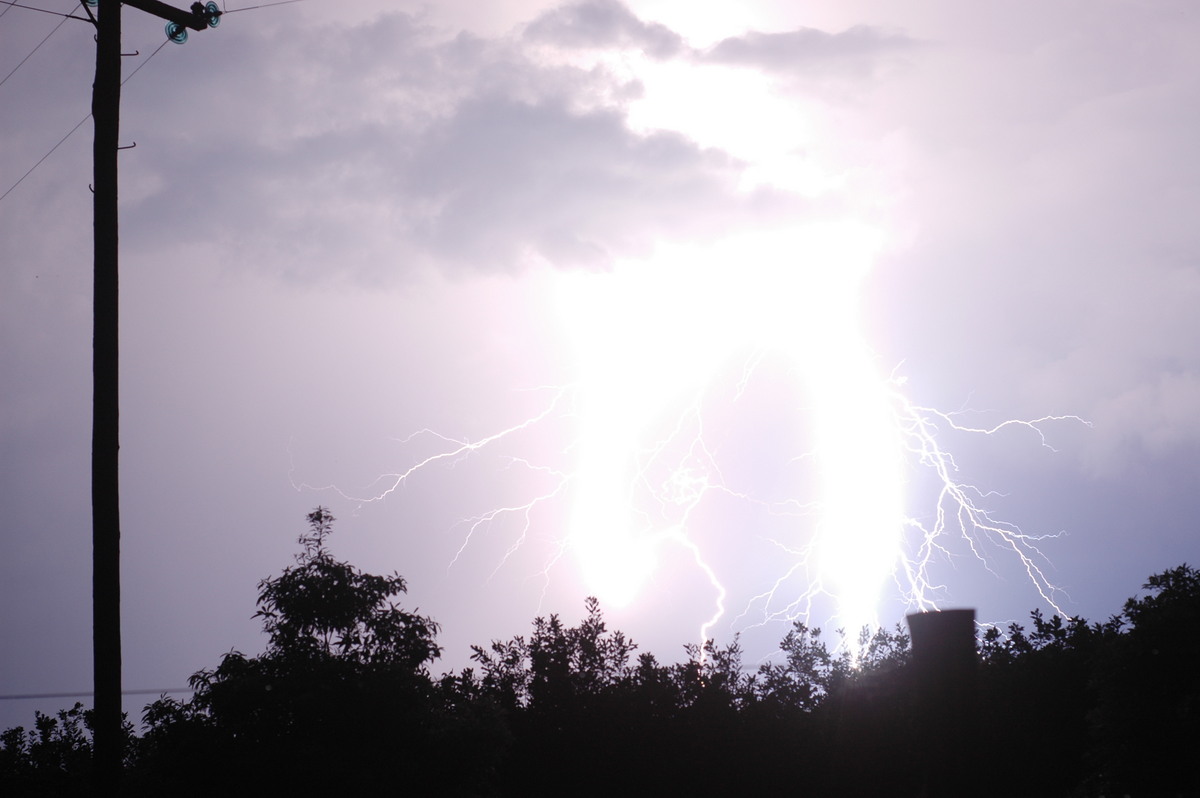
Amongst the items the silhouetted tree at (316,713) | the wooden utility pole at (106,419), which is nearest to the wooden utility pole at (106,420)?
the wooden utility pole at (106,419)

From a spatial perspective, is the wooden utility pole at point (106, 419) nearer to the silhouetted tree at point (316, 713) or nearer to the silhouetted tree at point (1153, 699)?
the silhouetted tree at point (316, 713)

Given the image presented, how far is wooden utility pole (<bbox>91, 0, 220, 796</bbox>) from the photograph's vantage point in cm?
880

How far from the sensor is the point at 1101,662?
26.9 m

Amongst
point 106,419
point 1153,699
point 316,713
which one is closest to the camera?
point 106,419

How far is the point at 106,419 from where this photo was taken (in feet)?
31.2

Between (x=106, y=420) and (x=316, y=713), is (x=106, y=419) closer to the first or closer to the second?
(x=106, y=420)

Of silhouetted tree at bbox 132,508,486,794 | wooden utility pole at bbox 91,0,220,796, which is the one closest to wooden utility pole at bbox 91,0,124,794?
wooden utility pole at bbox 91,0,220,796

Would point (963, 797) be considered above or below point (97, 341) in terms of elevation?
below

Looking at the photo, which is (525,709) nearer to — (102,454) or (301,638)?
(301,638)

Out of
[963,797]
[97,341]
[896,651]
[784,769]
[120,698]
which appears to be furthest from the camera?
[896,651]

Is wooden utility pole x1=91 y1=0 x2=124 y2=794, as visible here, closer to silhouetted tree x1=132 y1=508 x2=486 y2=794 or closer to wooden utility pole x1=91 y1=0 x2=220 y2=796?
wooden utility pole x1=91 y1=0 x2=220 y2=796

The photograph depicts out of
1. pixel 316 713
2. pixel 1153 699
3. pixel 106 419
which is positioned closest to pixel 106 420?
pixel 106 419

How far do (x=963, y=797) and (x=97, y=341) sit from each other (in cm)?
930

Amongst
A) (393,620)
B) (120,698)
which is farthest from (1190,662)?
(120,698)
